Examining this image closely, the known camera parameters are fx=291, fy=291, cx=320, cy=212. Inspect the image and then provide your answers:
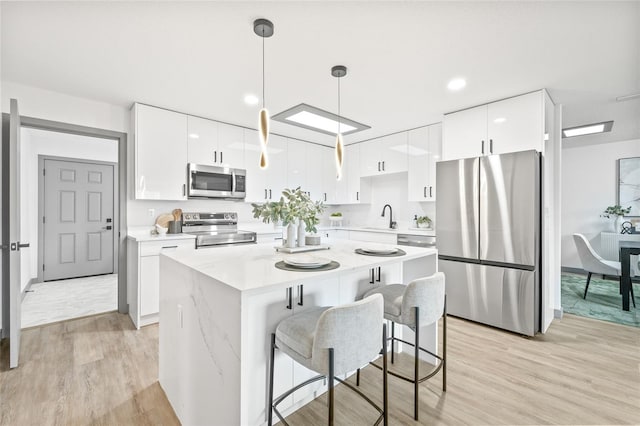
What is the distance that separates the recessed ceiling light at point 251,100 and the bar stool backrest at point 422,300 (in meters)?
2.46

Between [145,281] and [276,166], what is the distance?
7.73 feet

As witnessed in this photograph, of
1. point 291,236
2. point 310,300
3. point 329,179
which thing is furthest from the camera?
point 329,179

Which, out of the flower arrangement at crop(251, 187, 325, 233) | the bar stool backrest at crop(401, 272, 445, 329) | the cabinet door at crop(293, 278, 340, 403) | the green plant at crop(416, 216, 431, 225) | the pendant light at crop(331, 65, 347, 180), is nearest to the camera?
the bar stool backrest at crop(401, 272, 445, 329)

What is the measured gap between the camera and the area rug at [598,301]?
331cm

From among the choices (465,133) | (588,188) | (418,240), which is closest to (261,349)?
(418,240)

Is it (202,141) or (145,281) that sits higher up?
(202,141)

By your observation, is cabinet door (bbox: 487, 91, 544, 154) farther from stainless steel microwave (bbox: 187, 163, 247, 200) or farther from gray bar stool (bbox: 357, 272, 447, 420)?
stainless steel microwave (bbox: 187, 163, 247, 200)

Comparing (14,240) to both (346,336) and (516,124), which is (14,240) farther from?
(516,124)

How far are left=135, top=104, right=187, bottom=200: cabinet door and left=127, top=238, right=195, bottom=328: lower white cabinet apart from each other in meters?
0.59

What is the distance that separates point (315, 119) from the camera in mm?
2432

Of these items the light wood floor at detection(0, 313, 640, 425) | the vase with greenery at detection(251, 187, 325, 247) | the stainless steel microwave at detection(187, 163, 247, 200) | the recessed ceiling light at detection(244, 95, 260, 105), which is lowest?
the light wood floor at detection(0, 313, 640, 425)

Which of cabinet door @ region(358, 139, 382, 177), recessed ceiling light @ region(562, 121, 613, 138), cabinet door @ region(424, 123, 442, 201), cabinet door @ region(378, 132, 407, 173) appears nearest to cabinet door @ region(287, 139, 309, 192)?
cabinet door @ region(358, 139, 382, 177)

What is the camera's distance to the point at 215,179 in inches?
150

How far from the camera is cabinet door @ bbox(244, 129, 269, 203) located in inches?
163
